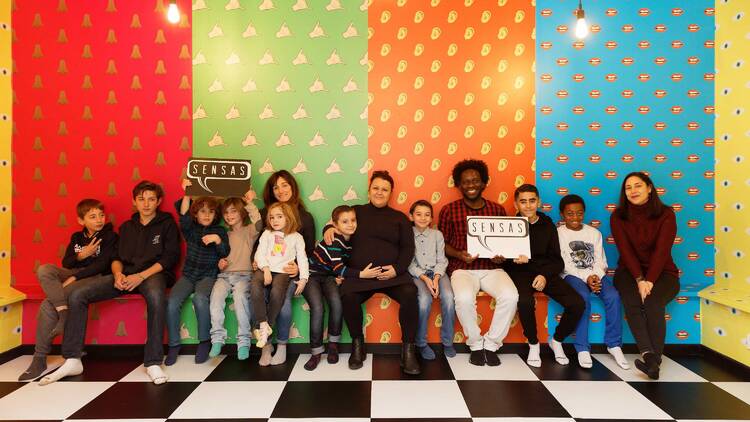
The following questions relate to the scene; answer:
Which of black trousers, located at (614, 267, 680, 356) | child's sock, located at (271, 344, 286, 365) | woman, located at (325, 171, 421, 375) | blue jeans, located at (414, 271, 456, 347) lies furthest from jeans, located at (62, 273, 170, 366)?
black trousers, located at (614, 267, 680, 356)

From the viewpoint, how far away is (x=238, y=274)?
9.91ft

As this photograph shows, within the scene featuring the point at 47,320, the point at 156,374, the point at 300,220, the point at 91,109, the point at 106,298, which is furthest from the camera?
the point at 91,109

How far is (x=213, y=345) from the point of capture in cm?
275

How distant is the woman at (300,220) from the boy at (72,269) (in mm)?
1207

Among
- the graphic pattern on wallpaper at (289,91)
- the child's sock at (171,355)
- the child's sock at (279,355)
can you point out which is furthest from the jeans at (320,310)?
the child's sock at (171,355)

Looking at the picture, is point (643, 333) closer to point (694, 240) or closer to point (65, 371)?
point (694, 240)

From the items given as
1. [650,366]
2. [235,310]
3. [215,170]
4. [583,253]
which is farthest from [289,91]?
[650,366]

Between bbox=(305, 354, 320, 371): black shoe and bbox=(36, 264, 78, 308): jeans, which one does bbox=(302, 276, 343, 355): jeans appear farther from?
bbox=(36, 264, 78, 308): jeans

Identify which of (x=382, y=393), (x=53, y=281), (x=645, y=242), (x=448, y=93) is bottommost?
(x=382, y=393)

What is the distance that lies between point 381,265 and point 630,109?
101 inches

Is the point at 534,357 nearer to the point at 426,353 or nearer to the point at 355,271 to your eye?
the point at 426,353

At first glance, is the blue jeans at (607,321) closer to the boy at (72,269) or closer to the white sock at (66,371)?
the white sock at (66,371)

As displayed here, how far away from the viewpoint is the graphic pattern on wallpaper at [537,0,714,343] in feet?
10.9

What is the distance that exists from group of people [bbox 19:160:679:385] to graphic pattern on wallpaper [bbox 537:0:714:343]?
36 centimetres
